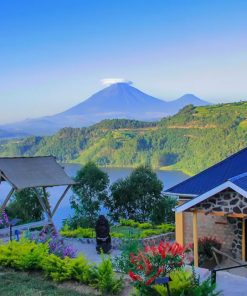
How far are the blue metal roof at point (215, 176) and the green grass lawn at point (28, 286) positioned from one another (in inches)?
237

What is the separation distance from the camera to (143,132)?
105188 millimetres

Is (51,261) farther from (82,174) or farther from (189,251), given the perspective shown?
(82,174)

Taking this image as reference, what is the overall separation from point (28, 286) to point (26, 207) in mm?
19617

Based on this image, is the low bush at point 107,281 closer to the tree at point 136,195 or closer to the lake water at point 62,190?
the tree at point 136,195

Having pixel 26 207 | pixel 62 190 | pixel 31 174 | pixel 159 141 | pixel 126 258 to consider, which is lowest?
pixel 62 190

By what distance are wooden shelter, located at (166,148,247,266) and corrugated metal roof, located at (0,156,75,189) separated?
420cm

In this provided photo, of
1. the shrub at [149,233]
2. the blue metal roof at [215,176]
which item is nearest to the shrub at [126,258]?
the blue metal roof at [215,176]

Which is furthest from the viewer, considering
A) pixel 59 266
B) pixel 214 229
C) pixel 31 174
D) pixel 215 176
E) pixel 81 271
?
pixel 31 174

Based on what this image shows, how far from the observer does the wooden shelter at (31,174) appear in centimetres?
1630

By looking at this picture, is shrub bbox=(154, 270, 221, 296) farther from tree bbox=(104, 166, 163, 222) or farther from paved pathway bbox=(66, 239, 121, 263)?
tree bbox=(104, 166, 163, 222)

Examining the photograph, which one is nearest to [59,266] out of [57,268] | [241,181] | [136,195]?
[57,268]

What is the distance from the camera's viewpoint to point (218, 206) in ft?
40.1

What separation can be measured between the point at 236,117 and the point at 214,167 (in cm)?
8151

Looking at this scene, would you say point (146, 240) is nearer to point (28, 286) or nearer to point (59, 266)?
point (59, 266)
